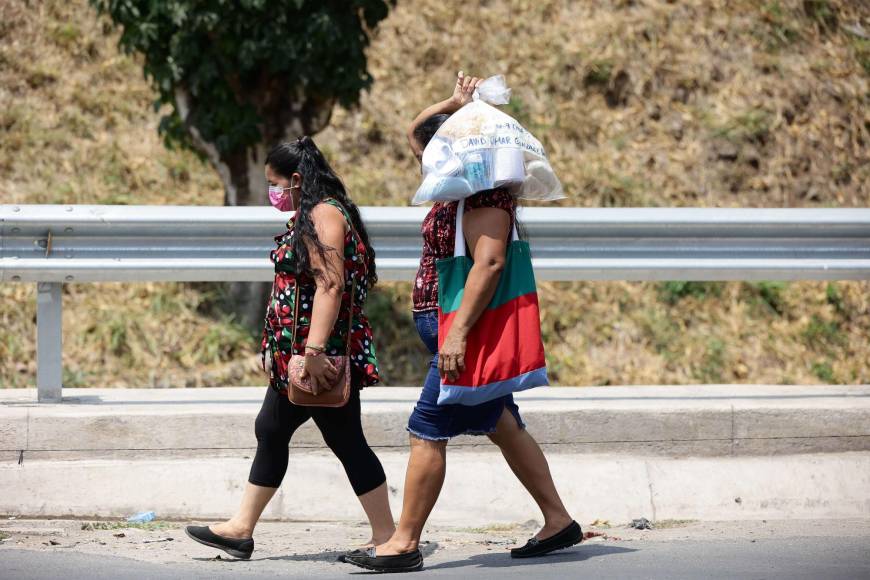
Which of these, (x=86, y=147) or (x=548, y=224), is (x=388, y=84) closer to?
(x=86, y=147)

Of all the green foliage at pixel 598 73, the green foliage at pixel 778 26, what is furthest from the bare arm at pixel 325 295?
the green foliage at pixel 778 26

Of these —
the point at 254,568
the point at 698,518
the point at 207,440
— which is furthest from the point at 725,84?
the point at 254,568

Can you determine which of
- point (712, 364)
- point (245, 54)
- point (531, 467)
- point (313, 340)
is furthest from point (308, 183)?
point (712, 364)

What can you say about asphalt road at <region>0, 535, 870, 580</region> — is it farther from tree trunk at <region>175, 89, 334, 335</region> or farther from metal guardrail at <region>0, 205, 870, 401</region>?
tree trunk at <region>175, 89, 334, 335</region>

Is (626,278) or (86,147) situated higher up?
(86,147)

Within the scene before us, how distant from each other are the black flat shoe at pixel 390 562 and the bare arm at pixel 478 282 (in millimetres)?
708

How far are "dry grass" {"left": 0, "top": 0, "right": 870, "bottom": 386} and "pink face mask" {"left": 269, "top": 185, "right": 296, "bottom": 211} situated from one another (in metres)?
4.04

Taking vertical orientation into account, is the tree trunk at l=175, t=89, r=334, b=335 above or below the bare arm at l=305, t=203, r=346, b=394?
above

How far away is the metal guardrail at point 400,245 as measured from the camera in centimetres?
554

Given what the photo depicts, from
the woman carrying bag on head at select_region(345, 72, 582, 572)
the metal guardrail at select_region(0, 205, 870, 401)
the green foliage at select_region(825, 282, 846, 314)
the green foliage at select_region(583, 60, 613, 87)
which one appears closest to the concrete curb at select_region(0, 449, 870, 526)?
the metal guardrail at select_region(0, 205, 870, 401)

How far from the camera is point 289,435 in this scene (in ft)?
15.5

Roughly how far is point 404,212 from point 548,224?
2.33ft

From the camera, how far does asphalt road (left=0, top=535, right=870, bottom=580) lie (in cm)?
429

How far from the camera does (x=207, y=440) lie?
18.0 ft
